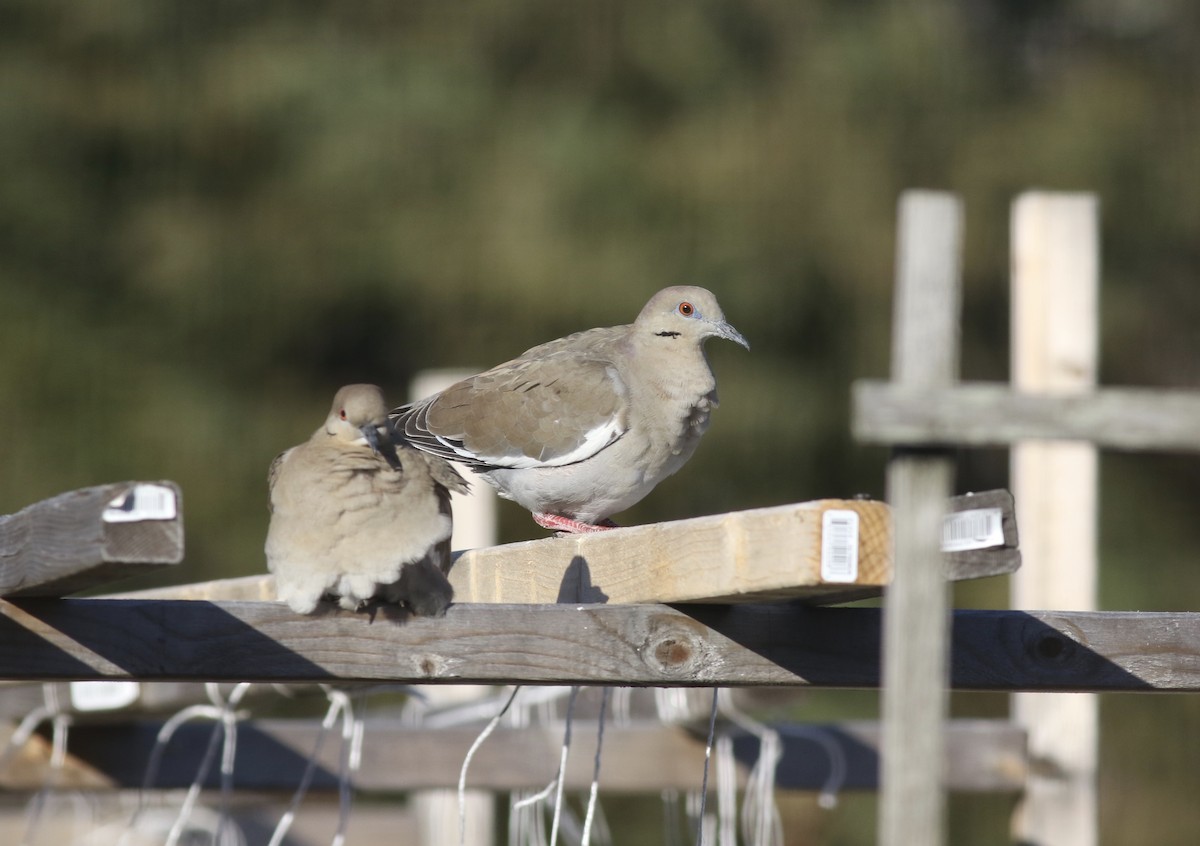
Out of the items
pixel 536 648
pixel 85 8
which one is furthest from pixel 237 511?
pixel 536 648

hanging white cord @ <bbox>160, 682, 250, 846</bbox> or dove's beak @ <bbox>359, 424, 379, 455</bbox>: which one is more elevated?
dove's beak @ <bbox>359, 424, 379, 455</bbox>

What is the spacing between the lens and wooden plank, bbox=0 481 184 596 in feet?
7.06

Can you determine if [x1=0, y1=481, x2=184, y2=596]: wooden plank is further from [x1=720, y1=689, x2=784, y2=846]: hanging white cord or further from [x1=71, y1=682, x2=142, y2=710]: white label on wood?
[x1=720, y1=689, x2=784, y2=846]: hanging white cord

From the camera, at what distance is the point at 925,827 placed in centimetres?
204

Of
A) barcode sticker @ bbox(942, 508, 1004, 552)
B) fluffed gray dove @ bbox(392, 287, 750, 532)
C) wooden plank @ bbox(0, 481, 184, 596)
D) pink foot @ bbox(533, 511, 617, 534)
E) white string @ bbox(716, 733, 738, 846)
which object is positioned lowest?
white string @ bbox(716, 733, 738, 846)

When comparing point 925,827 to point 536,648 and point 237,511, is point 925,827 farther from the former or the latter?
point 237,511

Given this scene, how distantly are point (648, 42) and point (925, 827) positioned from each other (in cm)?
1170

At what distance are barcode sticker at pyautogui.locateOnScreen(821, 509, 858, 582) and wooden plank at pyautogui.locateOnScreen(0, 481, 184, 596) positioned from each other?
0.85 metres

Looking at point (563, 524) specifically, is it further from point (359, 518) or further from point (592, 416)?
point (359, 518)

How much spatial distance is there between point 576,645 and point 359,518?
1.38 feet

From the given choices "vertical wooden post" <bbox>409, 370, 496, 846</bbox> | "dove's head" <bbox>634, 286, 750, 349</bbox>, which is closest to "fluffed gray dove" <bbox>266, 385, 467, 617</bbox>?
"dove's head" <bbox>634, 286, 750, 349</bbox>

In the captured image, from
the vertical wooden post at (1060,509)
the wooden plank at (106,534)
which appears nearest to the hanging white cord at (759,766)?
the vertical wooden post at (1060,509)

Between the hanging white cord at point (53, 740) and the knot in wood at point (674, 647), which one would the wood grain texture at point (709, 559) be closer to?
the knot in wood at point (674, 647)

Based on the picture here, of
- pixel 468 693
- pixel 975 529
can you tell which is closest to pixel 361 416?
pixel 975 529
